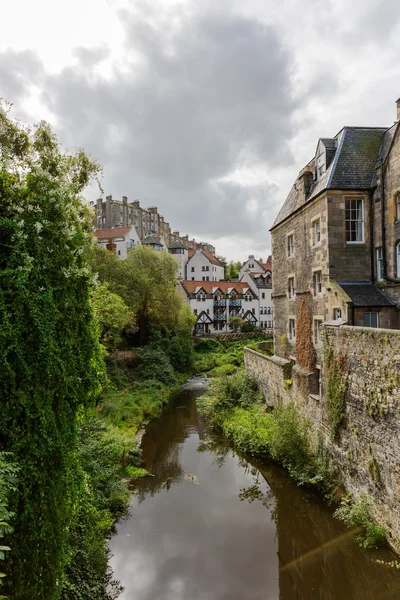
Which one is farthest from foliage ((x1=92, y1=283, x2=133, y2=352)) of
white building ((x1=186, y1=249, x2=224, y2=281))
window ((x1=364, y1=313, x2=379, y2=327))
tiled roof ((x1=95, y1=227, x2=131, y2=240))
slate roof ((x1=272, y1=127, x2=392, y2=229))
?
white building ((x1=186, y1=249, x2=224, y2=281))

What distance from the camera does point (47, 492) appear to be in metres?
5.53

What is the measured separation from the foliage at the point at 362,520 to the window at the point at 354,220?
932 cm

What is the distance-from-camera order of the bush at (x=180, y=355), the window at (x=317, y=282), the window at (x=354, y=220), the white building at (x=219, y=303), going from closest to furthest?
the window at (x=354, y=220) < the window at (x=317, y=282) < the bush at (x=180, y=355) < the white building at (x=219, y=303)

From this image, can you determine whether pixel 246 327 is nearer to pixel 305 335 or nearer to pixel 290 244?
pixel 290 244

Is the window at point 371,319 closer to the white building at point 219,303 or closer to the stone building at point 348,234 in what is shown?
the stone building at point 348,234

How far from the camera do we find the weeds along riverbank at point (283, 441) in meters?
10.1

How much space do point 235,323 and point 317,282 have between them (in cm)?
3951

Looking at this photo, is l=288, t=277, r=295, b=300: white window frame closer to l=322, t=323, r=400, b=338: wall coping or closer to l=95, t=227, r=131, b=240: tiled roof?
l=322, t=323, r=400, b=338: wall coping

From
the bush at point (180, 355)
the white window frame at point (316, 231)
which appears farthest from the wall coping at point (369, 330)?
the bush at point (180, 355)

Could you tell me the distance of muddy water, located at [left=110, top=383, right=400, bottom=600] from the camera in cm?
881

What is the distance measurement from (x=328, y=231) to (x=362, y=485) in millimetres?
8973

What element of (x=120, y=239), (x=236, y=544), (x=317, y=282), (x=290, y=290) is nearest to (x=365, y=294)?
(x=317, y=282)

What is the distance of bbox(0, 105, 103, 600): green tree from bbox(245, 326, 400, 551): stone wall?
7.23 metres

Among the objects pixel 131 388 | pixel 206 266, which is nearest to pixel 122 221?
pixel 206 266
